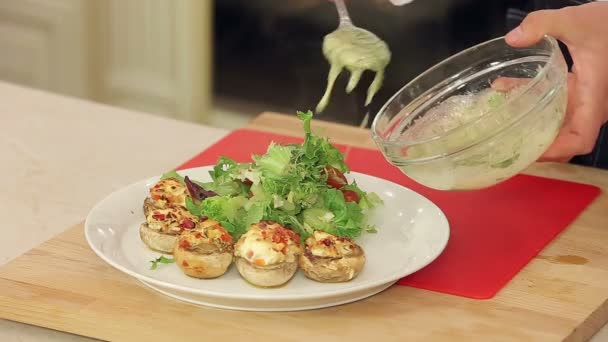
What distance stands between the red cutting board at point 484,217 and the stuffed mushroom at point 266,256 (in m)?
0.16

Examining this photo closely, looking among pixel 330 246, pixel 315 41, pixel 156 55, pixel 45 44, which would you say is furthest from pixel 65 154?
pixel 45 44

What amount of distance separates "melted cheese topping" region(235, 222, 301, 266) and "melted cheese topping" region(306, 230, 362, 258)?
2 cm

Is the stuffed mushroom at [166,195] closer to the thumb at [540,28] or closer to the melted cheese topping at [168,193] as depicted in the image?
the melted cheese topping at [168,193]

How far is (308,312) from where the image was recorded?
1.20 m

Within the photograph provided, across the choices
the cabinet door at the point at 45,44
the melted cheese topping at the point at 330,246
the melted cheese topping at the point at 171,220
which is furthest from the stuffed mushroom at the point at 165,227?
the cabinet door at the point at 45,44

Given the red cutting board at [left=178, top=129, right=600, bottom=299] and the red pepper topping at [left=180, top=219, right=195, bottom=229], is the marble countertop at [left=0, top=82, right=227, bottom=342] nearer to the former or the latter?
the red cutting board at [left=178, top=129, right=600, bottom=299]

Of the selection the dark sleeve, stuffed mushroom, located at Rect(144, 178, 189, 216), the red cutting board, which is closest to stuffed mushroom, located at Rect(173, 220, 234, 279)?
stuffed mushroom, located at Rect(144, 178, 189, 216)

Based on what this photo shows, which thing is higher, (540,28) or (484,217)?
(540,28)

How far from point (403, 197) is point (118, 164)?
1.51 feet

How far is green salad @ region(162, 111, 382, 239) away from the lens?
1298 millimetres

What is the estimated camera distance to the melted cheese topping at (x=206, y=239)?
122cm

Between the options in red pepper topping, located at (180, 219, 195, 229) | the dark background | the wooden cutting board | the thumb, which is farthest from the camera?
the dark background

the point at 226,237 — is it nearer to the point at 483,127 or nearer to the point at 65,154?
the point at 483,127

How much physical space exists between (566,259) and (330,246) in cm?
33
